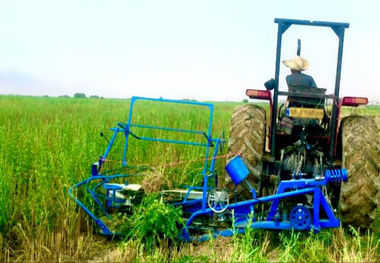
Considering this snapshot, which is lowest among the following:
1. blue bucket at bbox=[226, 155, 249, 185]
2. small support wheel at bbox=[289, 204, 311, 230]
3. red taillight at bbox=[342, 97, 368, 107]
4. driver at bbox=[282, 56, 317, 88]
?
small support wheel at bbox=[289, 204, 311, 230]

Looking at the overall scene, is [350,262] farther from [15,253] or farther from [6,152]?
[6,152]

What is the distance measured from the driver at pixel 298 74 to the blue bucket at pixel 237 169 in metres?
1.79

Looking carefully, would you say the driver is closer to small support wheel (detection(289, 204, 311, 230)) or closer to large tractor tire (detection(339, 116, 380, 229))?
large tractor tire (detection(339, 116, 380, 229))

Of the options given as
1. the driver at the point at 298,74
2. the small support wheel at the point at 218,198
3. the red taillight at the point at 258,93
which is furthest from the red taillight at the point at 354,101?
the small support wheel at the point at 218,198

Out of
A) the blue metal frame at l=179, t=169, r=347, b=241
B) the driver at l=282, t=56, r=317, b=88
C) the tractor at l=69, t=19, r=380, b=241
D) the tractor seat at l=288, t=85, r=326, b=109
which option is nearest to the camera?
the blue metal frame at l=179, t=169, r=347, b=241

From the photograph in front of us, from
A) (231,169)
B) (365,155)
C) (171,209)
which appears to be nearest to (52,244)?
(171,209)

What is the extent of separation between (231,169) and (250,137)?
649 mm

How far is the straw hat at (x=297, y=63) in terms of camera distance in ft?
17.0

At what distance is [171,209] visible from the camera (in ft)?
11.9

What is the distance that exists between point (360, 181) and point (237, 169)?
4.29 feet

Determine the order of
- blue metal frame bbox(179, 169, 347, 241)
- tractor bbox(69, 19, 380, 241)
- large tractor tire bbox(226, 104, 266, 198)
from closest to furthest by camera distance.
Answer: blue metal frame bbox(179, 169, 347, 241), tractor bbox(69, 19, 380, 241), large tractor tire bbox(226, 104, 266, 198)

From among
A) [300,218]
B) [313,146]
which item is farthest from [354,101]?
[300,218]

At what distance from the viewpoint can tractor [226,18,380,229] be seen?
4059 mm

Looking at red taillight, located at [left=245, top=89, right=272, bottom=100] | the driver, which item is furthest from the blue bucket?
the driver
